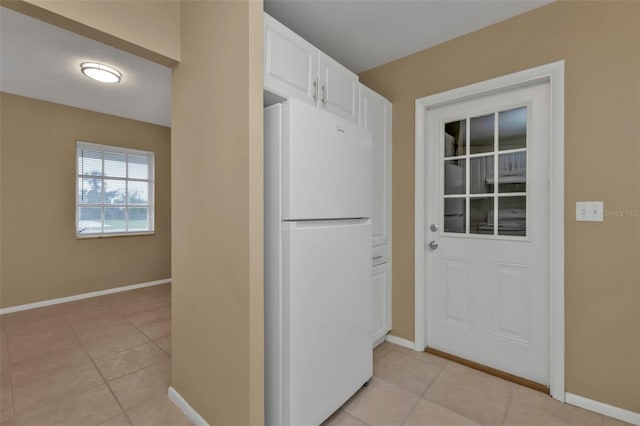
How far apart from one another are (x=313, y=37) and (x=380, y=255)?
1796mm

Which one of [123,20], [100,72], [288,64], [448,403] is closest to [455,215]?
[448,403]

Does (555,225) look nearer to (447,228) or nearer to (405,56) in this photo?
(447,228)

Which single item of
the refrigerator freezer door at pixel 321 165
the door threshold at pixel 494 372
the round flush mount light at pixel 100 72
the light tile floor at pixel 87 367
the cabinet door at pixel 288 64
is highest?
the round flush mount light at pixel 100 72

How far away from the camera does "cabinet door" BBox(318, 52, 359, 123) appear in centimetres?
187

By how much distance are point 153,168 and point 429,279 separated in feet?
14.3

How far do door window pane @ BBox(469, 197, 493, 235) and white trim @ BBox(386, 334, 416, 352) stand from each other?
3.47ft

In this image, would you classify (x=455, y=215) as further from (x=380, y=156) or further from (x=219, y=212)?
(x=219, y=212)

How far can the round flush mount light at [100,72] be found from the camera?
2682 millimetres

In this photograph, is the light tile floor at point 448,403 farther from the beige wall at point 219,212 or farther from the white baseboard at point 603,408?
the beige wall at point 219,212

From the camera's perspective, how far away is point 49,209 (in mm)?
3631

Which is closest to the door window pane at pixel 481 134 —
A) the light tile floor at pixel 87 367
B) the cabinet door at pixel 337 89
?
the cabinet door at pixel 337 89

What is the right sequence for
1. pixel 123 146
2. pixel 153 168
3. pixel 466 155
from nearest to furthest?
pixel 466 155 < pixel 123 146 < pixel 153 168

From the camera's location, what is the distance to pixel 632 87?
5.27 ft

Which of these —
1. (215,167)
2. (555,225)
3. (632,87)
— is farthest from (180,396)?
(632,87)
